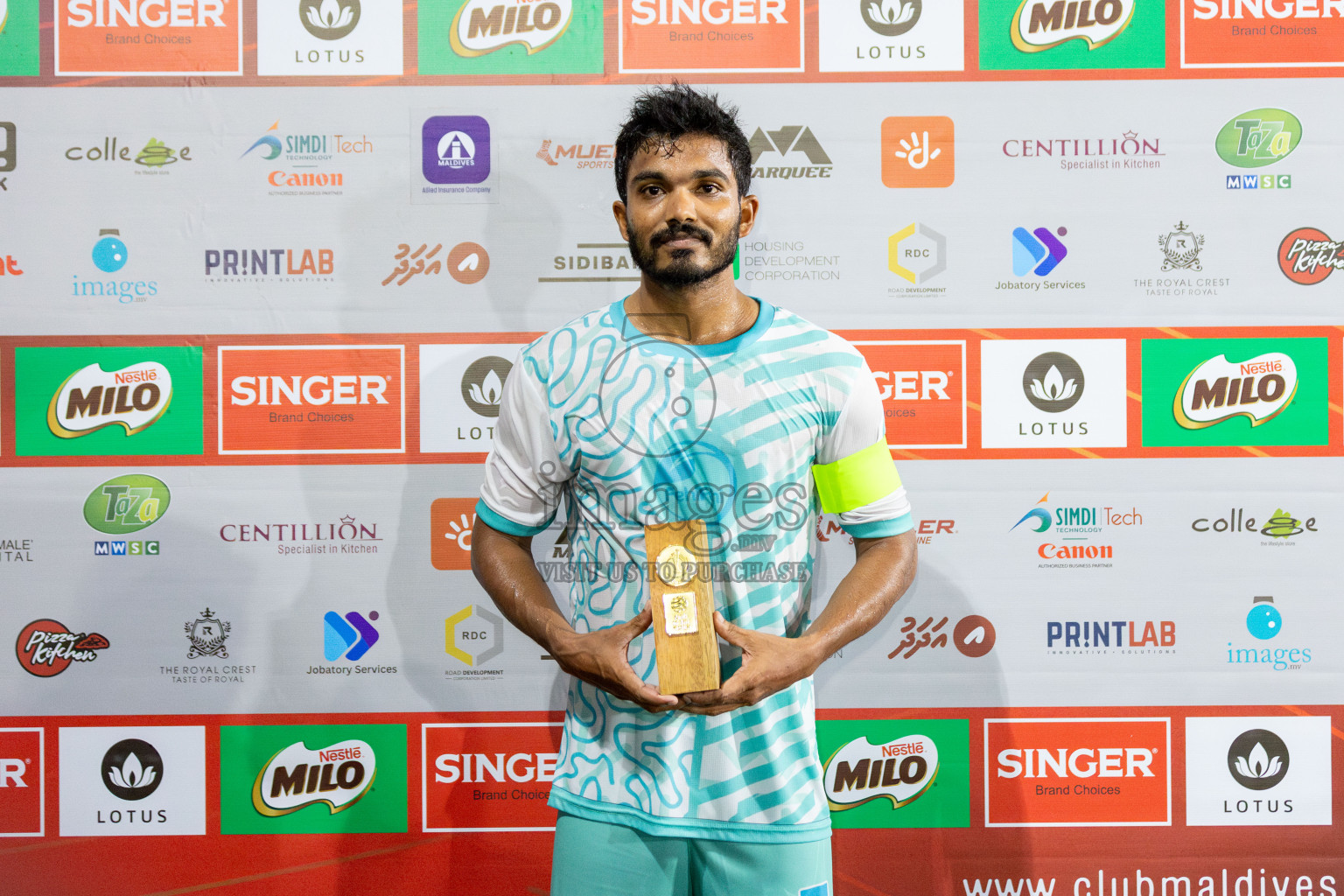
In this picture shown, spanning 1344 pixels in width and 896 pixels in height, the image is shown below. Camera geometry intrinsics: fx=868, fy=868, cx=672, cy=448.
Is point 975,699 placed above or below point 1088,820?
above

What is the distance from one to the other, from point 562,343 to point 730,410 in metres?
0.27

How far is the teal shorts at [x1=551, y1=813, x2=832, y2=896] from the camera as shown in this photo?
1167 mm

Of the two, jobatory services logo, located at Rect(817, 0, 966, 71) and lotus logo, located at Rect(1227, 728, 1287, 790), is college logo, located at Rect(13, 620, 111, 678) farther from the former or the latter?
lotus logo, located at Rect(1227, 728, 1287, 790)

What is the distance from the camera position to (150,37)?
186cm

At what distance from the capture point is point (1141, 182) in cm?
187

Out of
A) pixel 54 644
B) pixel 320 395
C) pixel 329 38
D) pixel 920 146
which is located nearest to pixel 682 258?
pixel 920 146

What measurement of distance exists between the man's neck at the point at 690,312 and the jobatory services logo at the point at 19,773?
1.71 m

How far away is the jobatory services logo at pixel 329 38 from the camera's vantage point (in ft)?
6.09

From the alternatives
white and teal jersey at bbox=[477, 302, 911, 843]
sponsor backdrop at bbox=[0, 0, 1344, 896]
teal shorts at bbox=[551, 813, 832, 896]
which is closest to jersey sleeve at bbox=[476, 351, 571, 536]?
white and teal jersey at bbox=[477, 302, 911, 843]

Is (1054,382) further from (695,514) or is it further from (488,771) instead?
(488,771)

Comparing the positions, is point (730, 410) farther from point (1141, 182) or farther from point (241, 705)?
point (241, 705)

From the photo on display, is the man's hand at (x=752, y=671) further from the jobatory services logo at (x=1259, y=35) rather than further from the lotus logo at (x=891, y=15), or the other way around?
the jobatory services logo at (x=1259, y=35)

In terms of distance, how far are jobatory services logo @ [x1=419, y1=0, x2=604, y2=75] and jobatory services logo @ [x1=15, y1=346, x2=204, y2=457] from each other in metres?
0.86

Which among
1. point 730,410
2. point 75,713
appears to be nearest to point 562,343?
point 730,410
